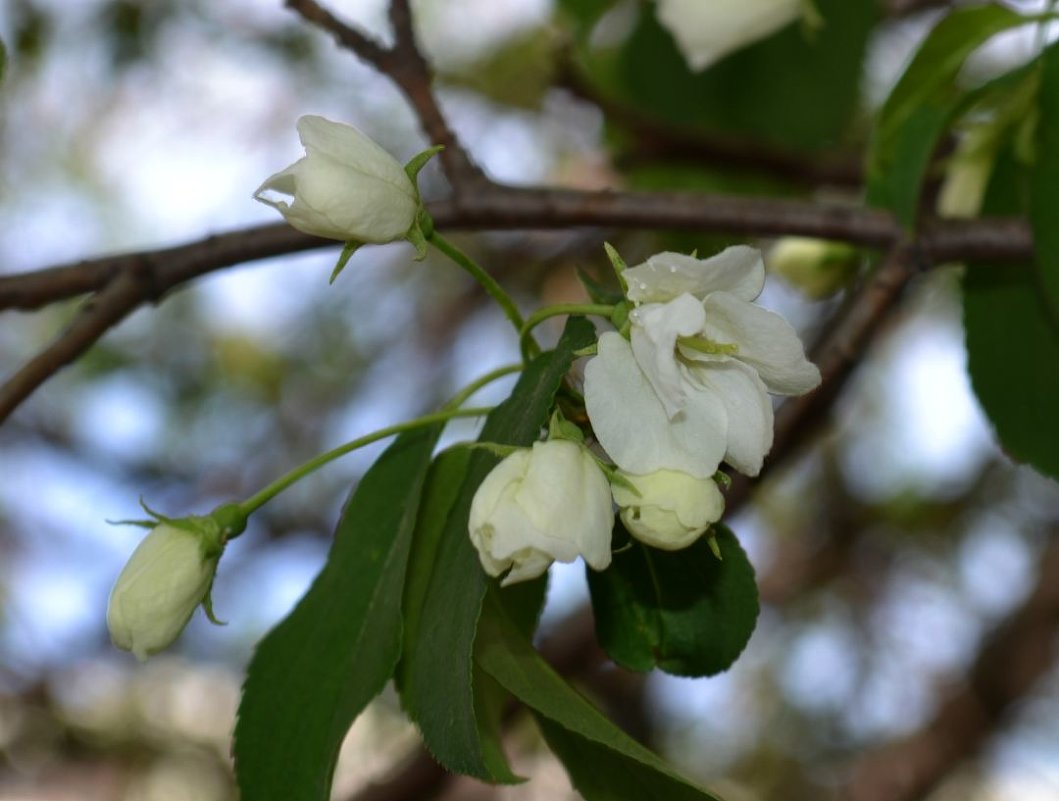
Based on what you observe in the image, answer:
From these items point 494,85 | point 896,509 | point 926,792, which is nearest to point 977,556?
point 896,509

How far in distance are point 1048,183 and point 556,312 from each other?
1.18ft

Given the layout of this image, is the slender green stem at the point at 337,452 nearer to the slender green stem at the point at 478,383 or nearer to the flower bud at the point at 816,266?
the slender green stem at the point at 478,383

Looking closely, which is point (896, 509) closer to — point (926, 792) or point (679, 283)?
point (926, 792)

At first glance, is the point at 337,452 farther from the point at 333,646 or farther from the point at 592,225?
the point at 592,225

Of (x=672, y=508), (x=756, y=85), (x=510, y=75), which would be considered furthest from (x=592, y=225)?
(x=510, y=75)

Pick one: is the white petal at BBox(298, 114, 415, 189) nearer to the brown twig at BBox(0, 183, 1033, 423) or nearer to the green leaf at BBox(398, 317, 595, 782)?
the green leaf at BBox(398, 317, 595, 782)

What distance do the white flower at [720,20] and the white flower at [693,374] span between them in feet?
1.49

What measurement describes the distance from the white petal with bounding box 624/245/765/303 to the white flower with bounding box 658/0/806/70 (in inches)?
17.9

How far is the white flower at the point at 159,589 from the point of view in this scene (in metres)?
0.56

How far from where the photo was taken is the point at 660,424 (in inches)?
19.8

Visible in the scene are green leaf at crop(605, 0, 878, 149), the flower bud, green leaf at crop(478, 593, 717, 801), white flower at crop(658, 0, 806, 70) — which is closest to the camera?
green leaf at crop(478, 593, 717, 801)

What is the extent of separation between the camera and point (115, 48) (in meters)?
1.90

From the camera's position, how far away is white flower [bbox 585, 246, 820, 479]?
49 centimetres

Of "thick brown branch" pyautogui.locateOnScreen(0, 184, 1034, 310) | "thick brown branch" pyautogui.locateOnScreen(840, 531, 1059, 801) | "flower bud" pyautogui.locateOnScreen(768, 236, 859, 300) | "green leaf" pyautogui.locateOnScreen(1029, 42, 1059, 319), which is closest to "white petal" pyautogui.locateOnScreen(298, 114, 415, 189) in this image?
"thick brown branch" pyautogui.locateOnScreen(0, 184, 1034, 310)
